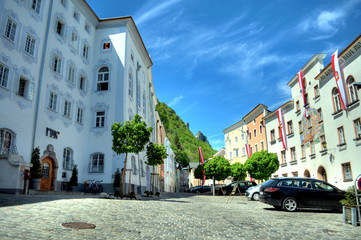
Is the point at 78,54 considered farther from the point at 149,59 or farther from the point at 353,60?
the point at 353,60

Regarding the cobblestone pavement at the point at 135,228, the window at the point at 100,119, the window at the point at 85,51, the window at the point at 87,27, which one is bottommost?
the cobblestone pavement at the point at 135,228

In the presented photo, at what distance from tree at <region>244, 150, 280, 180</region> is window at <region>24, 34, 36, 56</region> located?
27164 mm

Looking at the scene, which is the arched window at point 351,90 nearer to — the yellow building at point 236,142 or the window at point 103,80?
the window at point 103,80

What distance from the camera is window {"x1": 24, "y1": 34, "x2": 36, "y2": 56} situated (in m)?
20.9

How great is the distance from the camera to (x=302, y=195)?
13969 millimetres

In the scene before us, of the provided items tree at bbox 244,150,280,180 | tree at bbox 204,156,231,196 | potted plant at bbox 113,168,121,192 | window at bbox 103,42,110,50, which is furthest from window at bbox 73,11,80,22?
tree at bbox 204,156,231,196

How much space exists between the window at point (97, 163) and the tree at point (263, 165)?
62.8 feet

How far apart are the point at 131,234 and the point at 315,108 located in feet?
95.6

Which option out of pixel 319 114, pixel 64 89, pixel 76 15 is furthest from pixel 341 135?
pixel 76 15

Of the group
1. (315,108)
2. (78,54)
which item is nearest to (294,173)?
(315,108)

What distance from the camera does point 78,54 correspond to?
27.6 meters

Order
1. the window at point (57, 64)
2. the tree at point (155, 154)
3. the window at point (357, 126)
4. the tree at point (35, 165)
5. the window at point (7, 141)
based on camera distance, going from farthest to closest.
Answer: the tree at point (155, 154)
the window at point (57, 64)
the window at point (357, 126)
the tree at point (35, 165)
the window at point (7, 141)

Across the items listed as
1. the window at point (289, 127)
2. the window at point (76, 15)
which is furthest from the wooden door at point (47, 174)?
the window at point (289, 127)

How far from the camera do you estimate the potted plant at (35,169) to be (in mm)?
19438
